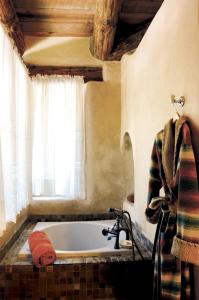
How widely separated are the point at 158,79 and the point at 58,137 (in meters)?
1.69

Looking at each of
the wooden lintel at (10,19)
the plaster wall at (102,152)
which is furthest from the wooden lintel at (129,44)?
the wooden lintel at (10,19)

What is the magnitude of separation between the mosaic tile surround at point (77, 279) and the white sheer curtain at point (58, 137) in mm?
1288

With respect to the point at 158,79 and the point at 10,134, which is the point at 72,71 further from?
the point at 158,79

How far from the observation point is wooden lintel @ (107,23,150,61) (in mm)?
2781

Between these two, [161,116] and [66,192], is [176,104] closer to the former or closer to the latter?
[161,116]

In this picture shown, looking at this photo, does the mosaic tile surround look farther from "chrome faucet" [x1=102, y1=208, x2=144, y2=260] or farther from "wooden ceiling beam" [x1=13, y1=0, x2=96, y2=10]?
"wooden ceiling beam" [x1=13, y1=0, x2=96, y2=10]

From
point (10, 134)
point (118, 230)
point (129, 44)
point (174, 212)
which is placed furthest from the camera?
point (129, 44)

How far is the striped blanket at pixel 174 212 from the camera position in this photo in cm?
124

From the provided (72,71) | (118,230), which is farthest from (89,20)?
(118,230)

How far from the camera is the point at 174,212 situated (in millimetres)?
1440

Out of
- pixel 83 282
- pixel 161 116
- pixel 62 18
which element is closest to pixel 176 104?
pixel 161 116

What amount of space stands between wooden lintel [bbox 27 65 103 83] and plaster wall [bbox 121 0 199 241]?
50cm

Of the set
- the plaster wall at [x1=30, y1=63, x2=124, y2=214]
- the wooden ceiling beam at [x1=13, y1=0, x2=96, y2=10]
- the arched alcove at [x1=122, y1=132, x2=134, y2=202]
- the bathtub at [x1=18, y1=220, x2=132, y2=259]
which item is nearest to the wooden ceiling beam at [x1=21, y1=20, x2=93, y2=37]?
the wooden ceiling beam at [x1=13, y1=0, x2=96, y2=10]

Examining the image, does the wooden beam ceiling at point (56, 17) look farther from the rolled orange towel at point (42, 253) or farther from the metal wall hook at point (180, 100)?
the rolled orange towel at point (42, 253)
